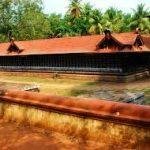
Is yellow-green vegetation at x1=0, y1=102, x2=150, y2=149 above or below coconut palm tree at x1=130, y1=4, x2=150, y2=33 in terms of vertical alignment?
below

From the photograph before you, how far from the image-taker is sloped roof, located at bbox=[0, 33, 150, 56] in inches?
894

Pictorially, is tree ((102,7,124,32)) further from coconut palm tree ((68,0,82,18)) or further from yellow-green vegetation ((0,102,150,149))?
yellow-green vegetation ((0,102,150,149))

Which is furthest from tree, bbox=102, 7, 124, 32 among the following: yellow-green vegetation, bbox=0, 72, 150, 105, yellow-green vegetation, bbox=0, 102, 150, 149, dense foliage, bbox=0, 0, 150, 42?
yellow-green vegetation, bbox=0, 102, 150, 149

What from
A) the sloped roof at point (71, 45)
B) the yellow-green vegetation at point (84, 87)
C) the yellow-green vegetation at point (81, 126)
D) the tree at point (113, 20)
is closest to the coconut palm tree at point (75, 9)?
the tree at point (113, 20)

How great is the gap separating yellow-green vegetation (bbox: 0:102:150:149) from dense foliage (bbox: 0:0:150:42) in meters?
38.4

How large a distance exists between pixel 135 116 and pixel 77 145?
114cm

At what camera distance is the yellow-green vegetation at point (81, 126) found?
4.80 meters

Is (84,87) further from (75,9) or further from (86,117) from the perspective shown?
(75,9)

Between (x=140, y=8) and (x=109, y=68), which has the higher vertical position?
(x=140, y=8)

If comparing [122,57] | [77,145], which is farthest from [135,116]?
[122,57]

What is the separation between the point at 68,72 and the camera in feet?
83.7

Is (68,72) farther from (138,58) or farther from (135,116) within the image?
(135,116)

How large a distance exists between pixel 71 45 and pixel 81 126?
20.2 m

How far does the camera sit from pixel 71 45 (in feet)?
83.5
